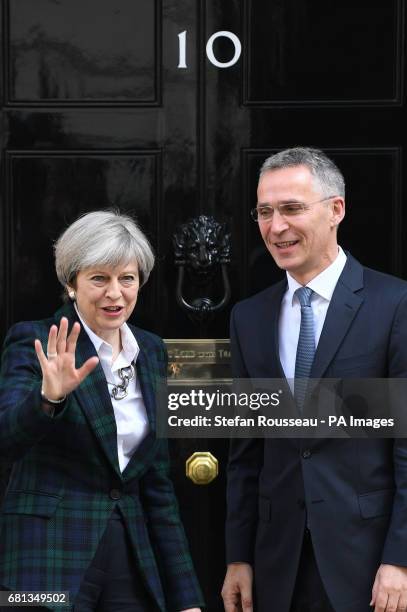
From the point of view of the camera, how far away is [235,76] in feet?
13.9

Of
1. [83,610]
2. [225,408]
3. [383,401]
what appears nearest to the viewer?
[83,610]

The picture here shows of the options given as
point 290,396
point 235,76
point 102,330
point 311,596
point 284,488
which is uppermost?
point 235,76

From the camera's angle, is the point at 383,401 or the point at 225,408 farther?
the point at 225,408

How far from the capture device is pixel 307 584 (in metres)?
3.36

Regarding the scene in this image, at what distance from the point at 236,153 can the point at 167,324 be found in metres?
→ 0.71

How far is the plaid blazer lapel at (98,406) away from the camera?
3141 millimetres

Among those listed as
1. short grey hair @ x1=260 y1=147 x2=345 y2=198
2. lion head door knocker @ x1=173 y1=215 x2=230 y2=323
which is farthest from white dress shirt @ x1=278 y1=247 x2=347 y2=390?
lion head door knocker @ x1=173 y1=215 x2=230 y2=323

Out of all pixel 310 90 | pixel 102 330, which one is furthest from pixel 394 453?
pixel 310 90

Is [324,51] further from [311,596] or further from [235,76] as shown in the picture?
[311,596]

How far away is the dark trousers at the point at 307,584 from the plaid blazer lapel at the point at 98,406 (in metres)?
0.64

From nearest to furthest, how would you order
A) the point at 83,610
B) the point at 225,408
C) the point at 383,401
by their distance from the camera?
the point at 83,610 < the point at 383,401 < the point at 225,408

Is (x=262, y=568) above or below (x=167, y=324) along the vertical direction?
below

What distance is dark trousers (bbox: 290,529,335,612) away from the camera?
10.9ft

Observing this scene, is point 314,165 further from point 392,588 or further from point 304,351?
point 392,588
